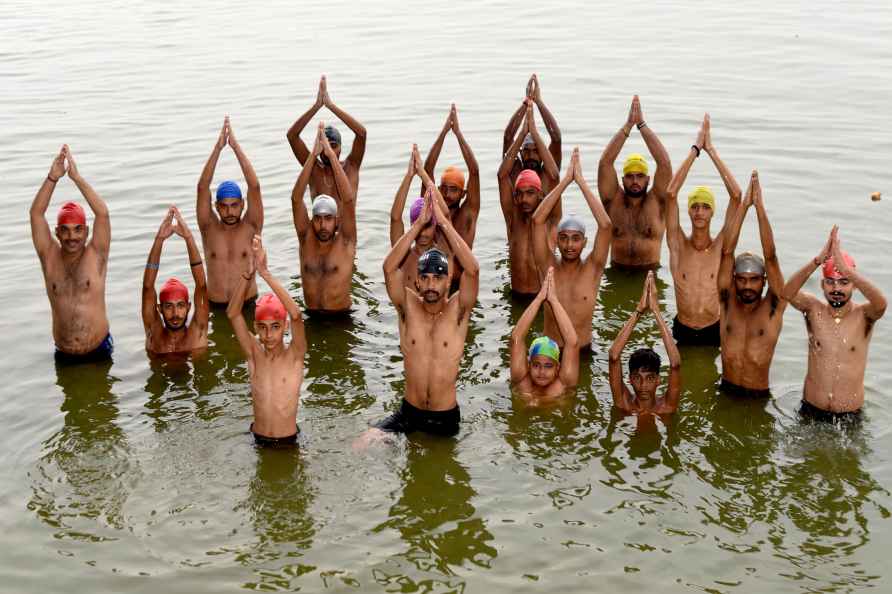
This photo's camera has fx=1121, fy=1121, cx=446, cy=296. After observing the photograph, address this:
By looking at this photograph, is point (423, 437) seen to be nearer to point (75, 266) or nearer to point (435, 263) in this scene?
point (435, 263)

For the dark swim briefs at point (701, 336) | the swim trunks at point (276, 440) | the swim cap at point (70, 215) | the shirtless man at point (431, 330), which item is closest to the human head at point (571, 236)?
the dark swim briefs at point (701, 336)

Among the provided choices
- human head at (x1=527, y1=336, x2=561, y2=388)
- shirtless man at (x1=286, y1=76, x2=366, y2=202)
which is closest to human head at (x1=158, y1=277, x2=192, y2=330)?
shirtless man at (x1=286, y1=76, x2=366, y2=202)

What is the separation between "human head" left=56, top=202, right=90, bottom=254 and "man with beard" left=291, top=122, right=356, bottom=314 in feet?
6.75

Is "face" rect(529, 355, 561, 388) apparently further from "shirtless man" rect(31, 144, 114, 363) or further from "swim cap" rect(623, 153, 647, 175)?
"shirtless man" rect(31, 144, 114, 363)

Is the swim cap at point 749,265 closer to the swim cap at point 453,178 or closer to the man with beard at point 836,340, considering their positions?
the man with beard at point 836,340

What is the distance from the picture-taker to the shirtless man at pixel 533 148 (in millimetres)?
11961

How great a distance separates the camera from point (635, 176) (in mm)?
12406

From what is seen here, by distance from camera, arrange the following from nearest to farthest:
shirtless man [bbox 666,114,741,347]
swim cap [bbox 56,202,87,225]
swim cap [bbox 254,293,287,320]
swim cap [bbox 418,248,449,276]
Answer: swim cap [bbox 254,293,287,320], swim cap [bbox 418,248,449,276], swim cap [bbox 56,202,87,225], shirtless man [bbox 666,114,741,347]

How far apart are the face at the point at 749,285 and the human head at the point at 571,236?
1.59m

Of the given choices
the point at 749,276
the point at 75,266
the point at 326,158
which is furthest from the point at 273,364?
the point at 326,158

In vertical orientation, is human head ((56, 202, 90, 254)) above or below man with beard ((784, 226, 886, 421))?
above

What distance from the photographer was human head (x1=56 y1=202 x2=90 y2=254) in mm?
10312

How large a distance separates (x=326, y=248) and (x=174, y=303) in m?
1.86

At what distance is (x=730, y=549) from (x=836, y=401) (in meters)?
2.09
